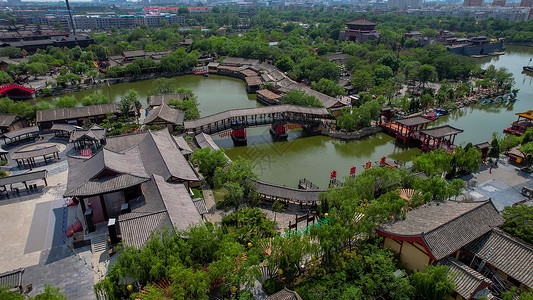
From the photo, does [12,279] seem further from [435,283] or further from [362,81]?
[362,81]

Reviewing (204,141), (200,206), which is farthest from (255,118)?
(200,206)

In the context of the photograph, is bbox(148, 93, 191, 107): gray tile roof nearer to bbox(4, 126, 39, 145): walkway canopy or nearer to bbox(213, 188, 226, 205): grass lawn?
bbox(4, 126, 39, 145): walkway canopy

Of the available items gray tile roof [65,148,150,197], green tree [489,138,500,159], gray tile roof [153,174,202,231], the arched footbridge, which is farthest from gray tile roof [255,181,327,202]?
the arched footbridge

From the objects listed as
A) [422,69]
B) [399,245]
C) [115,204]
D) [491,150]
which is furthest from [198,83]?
[399,245]

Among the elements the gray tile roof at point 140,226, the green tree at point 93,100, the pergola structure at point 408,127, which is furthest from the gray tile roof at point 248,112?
the gray tile roof at point 140,226

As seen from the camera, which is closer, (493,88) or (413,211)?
(413,211)

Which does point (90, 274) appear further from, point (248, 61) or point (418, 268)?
point (248, 61)

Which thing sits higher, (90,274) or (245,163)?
(245,163)

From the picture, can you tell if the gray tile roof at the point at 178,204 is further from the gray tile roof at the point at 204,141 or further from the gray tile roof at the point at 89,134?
the gray tile roof at the point at 89,134
